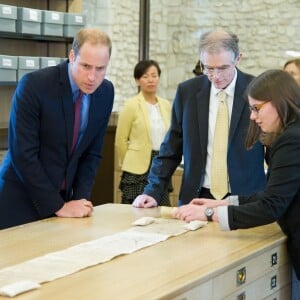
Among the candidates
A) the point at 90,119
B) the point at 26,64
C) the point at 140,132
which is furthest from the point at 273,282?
the point at 26,64

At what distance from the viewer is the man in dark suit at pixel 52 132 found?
3.45 metres

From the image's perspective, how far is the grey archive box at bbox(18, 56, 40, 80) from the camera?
261 inches

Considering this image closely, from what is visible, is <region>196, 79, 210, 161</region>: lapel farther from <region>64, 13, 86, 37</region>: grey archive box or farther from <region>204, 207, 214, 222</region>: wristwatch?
<region>64, 13, 86, 37</region>: grey archive box

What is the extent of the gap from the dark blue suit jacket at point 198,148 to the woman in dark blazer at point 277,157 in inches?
20.0

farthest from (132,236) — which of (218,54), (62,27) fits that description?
(62,27)

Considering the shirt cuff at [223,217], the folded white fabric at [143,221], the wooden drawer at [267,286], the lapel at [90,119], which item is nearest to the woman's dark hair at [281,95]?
the shirt cuff at [223,217]

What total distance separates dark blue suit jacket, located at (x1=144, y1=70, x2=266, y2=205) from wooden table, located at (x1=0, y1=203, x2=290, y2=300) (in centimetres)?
24

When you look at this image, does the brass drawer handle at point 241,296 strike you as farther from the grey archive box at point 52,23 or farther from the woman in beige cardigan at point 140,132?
the grey archive box at point 52,23

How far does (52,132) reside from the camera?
3562 mm

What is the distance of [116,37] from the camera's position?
28.9 feet

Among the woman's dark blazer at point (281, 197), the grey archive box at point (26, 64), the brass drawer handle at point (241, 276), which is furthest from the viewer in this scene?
the grey archive box at point (26, 64)

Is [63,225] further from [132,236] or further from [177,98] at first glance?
[177,98]

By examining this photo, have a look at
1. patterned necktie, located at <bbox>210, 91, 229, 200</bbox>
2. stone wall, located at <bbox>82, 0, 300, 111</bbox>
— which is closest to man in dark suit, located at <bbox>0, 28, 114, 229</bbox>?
patterned necktie, located at <bbox>210, 91, 229, 200</bbox>

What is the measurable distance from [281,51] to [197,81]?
485 cm
